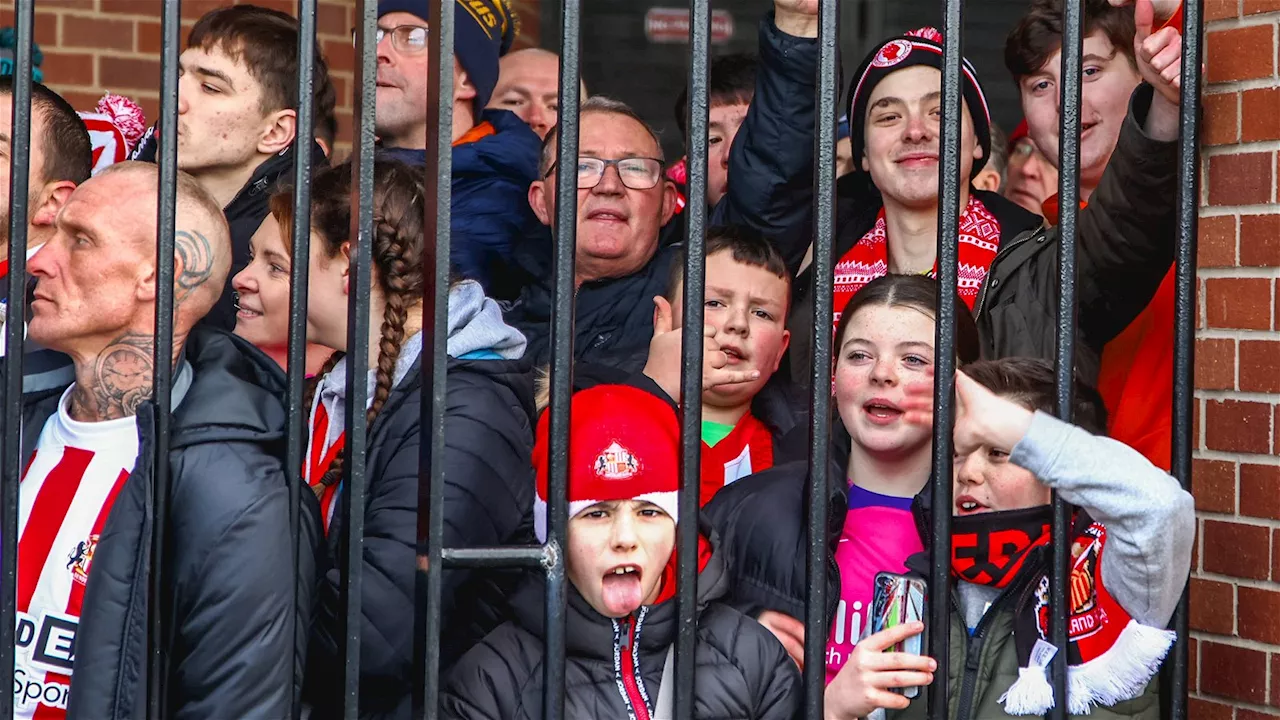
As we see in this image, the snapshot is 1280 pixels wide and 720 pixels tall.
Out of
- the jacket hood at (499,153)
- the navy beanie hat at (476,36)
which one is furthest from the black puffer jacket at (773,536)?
the navy beanie hat at (476,36)

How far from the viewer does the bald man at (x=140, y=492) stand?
1.99 m

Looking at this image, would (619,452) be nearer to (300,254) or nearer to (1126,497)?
(300,254)

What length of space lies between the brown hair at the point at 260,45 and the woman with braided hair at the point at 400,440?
65 centimetres

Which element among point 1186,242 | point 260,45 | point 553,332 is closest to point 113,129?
point 260,45

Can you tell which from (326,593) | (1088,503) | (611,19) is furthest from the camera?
(611,19)

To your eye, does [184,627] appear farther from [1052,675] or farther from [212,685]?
[1052,675]

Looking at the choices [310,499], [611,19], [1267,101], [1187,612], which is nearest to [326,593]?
[310,499]

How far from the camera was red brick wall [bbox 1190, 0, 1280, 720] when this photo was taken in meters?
2.09

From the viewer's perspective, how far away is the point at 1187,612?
207cm

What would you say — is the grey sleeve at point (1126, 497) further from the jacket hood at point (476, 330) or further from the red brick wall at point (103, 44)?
the red brick wall at point (103, 44)

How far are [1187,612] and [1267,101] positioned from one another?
0.71 meters

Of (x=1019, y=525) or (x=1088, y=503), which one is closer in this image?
(x=1088, y=503)

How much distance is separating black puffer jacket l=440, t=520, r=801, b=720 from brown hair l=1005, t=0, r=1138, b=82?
1408 mm

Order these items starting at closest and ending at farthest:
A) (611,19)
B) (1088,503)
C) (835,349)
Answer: (1088,503)
(835,349)
(611,19)
